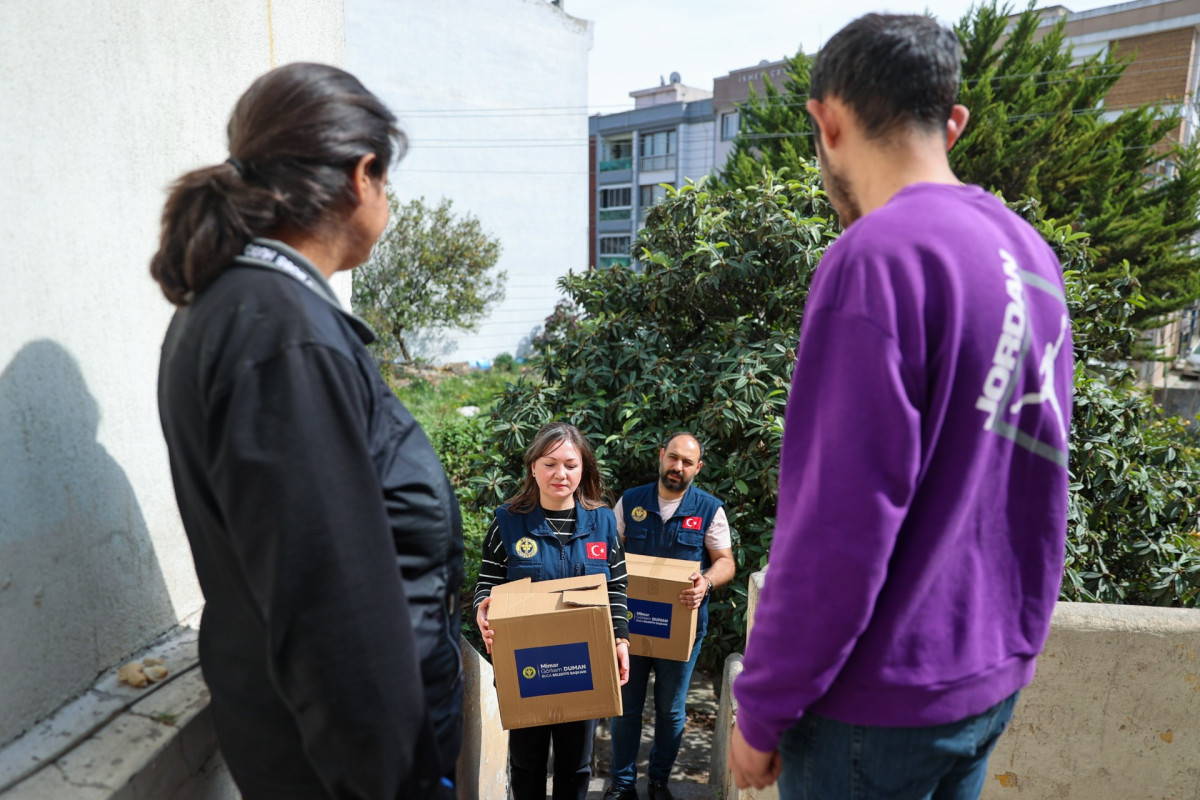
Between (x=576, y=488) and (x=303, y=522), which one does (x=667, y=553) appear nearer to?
(x=576, y=488)

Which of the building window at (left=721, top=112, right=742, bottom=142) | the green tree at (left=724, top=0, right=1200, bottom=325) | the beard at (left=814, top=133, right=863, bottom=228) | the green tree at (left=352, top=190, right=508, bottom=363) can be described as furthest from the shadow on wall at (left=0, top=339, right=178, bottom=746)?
the building window at (left=721, top=112, right=742, bottom=142)

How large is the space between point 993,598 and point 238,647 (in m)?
1.18

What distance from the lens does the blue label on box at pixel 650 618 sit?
12.1 ft

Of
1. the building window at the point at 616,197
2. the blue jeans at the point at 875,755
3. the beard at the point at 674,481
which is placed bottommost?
the beard at the point at 674,481

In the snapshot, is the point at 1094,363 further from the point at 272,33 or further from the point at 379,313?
the point at 379,313

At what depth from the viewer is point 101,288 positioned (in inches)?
62.5

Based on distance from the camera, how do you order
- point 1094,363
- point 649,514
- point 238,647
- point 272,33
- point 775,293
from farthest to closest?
point 1094,363, point 775,293, point 649,514, point 272,33, point 238,647

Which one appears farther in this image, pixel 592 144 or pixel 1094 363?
pixel 592 144

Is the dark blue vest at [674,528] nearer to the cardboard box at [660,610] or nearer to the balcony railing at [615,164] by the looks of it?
the cardboard box at [660,610]

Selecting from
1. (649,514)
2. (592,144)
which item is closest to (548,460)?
(649,514)

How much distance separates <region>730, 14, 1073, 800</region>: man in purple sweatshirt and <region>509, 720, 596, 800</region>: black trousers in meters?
2.21

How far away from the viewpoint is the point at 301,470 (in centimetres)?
105

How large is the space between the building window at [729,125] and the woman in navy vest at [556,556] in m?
29.3

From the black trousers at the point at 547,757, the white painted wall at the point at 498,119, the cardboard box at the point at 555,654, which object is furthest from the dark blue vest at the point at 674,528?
the white painted wall at the point at 498,119
